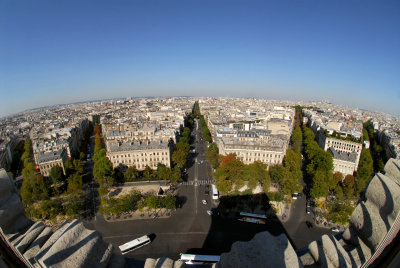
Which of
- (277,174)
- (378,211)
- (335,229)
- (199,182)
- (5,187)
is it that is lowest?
(335,229)

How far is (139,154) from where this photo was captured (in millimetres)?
32531

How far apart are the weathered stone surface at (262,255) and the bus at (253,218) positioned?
58.3 feet

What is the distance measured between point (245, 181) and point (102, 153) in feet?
82.3

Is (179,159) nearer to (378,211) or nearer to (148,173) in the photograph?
(148,173)

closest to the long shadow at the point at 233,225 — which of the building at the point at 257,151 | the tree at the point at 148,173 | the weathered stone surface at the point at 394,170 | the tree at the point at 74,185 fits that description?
the building at the point at 257,151

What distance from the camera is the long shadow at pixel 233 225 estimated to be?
17.5 metres

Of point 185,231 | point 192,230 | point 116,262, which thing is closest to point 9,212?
point 116,262

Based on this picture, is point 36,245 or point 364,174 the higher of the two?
point 36,245

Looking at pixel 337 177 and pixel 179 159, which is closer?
pixel 337 177

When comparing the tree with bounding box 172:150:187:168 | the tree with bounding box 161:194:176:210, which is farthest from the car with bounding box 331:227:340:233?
the tree with bounding box 172:150:187:168

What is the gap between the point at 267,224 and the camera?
20.3 m

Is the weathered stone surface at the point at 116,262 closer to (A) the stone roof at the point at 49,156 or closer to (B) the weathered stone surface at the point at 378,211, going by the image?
(B) the weathered stone surface at the point at 378,211

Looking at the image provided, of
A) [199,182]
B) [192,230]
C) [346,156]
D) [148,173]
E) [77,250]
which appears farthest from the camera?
[148,173]

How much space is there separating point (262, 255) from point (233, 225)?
17.8 meters
